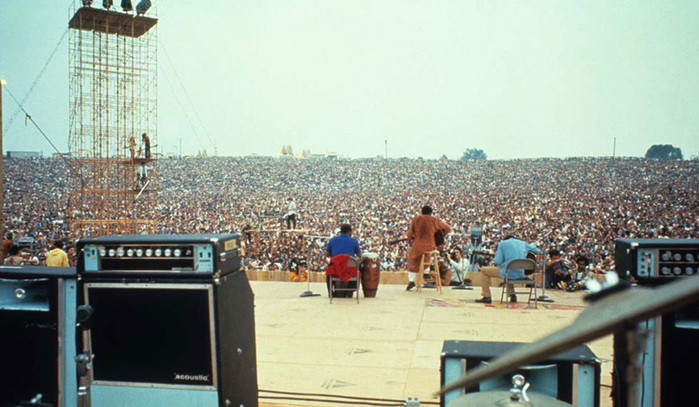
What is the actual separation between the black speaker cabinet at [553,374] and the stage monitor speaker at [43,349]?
218 cm

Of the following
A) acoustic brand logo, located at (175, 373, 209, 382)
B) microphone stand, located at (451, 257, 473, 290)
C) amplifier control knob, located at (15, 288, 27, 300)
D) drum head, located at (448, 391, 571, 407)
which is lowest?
microphone stand, located at (451, 257, 473, 290)

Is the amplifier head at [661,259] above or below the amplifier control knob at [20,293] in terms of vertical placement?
above

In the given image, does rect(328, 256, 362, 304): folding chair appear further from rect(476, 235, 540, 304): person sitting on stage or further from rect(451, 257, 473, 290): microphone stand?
rect(451, 257, 473, 290): microphone stand

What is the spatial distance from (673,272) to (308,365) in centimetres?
292

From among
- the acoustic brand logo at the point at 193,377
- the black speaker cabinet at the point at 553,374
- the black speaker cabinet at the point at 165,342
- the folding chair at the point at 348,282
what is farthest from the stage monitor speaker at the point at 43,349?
the folding chair at the point at 348,282

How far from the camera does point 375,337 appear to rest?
20.0 ft

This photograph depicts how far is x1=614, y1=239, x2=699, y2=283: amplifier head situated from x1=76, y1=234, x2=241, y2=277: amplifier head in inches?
89.0

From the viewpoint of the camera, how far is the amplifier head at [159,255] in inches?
125

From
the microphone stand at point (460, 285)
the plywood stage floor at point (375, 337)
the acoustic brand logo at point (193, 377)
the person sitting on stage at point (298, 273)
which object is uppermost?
the acoustic brand logo at point (193, 377)

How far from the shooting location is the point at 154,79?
2638 centimetres

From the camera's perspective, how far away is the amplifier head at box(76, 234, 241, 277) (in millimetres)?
3188

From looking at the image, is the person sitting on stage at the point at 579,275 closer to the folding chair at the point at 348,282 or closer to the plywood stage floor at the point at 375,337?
the plywood stage floor at the point at 375,337

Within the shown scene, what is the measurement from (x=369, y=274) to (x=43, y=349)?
595cm

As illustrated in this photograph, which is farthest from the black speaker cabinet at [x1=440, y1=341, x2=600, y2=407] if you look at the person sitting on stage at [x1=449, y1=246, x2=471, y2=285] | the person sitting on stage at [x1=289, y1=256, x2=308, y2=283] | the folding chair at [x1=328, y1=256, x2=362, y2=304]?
the person sitting on stage at [x1=289, y1=256, x2=308, y2=283]
